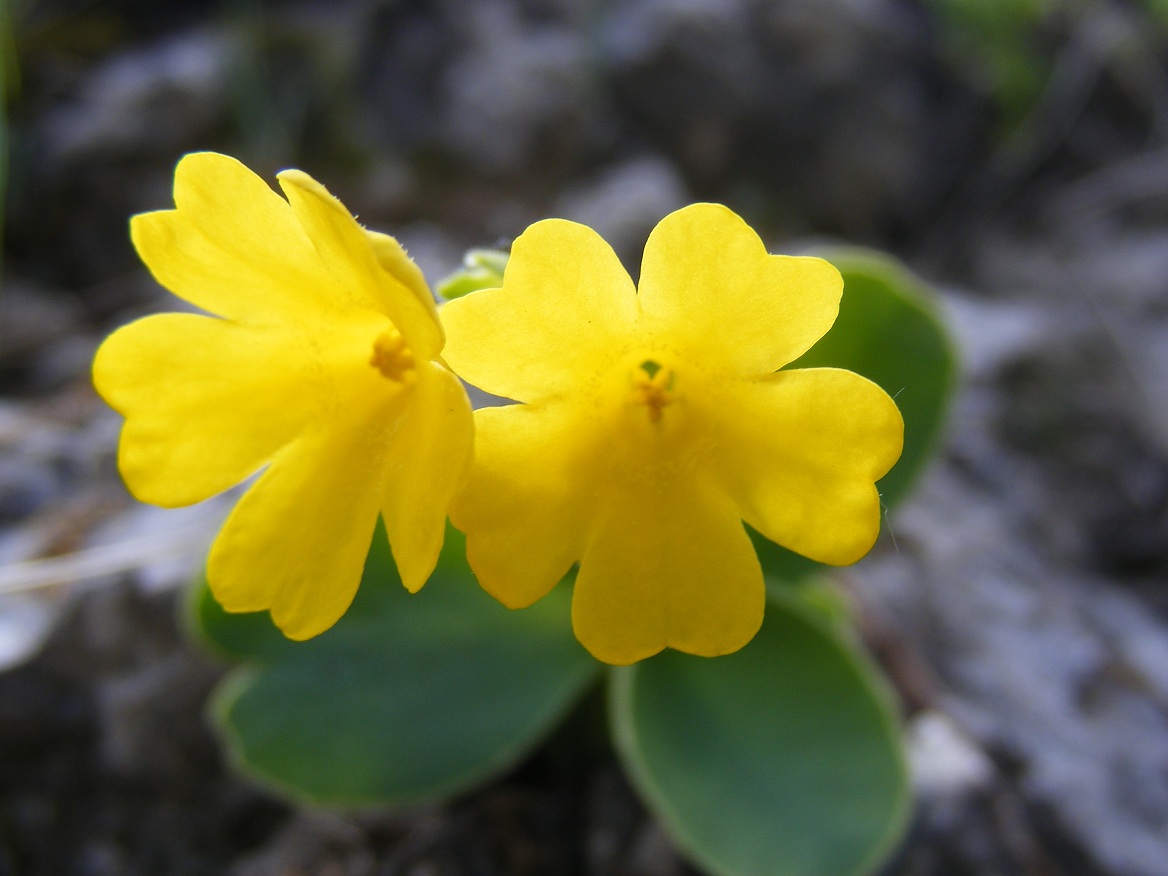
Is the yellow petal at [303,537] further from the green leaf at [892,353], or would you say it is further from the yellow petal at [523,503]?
the green leaf at [892,353]

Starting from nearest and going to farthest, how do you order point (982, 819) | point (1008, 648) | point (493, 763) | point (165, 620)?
point (493, 763), point (982, 819), point (165, 620), point (1008, 648)

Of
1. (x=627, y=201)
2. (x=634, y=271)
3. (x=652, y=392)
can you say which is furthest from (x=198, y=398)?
(x=627, y=201)

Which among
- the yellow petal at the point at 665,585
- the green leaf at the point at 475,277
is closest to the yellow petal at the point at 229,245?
the green leaf at the point at 475,277

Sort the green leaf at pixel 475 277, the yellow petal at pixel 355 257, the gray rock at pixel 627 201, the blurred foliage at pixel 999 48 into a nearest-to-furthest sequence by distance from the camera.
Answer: the yellow petal at pixel 355 257, the green leaf at pixel 475 277, the gray rock at pixel 627 201, the blurred foliage at pixel 999 48

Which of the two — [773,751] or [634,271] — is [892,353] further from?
[634,271]

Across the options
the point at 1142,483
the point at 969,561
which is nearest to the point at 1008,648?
the point at 969,561

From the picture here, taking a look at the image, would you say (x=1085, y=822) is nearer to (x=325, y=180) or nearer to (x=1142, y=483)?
(x=1142, y=483)
